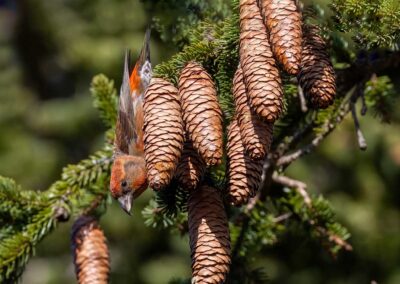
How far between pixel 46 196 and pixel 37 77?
14.8 ft

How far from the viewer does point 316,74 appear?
2.13 metres

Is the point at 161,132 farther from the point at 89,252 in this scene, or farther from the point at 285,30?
the point at 89,252

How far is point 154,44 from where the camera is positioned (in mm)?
5652

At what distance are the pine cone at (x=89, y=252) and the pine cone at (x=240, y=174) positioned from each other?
0.75 m

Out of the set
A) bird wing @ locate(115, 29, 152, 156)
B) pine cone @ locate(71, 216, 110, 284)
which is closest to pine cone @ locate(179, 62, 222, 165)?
bird wing @ locate(115, 29, 152, 156)

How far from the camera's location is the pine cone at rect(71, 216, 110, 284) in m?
2.70

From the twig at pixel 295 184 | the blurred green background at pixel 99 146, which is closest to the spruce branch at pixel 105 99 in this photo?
the twig at pixel 295 184

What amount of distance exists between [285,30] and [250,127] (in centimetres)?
25

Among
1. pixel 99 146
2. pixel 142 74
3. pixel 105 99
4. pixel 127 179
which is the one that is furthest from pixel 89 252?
pixel 99 146

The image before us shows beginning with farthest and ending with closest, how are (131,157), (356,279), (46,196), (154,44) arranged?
1. (154,44)
2. (356,279)
3. (46,196)
4. (131,157)

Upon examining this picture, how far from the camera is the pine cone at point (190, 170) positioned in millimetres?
2158

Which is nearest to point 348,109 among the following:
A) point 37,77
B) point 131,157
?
point 131,157

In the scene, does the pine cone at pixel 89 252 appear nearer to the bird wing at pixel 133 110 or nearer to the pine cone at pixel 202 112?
the bird wing at pixel 133 110

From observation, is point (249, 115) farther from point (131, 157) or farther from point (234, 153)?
point (131, 157)
